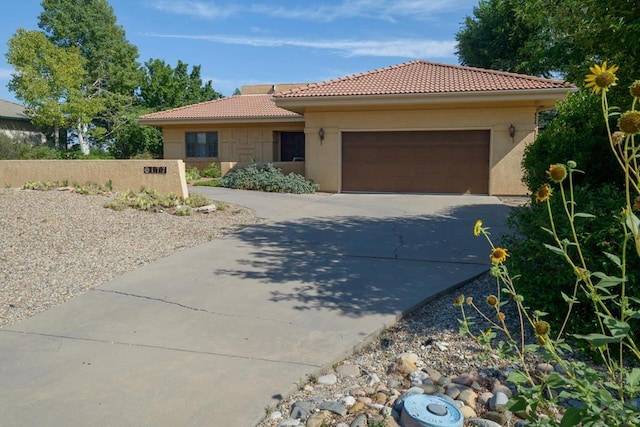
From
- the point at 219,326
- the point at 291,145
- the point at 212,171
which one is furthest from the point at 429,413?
the point at 291,145

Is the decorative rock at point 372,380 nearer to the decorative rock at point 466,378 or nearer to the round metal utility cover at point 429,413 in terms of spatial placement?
the round metal utility cover at point 429,413

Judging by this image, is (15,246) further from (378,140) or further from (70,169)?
(378,140)

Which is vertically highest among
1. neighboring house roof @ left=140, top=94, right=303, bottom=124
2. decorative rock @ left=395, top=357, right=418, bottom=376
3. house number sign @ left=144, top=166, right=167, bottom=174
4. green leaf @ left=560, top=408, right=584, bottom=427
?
neighboring house roof @ left=140, top=94, right=303, bottom=124

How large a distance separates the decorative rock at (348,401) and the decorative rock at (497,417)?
Answer: 0.89 m

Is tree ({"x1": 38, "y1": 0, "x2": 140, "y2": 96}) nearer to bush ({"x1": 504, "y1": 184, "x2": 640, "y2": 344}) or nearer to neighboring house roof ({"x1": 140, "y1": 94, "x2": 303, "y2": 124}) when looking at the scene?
neighboring house roof ({"x1": 140, "y1": 94, "x2": 303, "y2": 124})

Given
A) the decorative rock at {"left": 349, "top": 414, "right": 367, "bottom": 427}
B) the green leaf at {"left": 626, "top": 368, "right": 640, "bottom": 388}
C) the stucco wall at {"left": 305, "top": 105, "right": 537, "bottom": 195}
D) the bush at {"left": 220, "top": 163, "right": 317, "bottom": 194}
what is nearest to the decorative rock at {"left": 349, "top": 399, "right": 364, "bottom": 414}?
the decorative rock at {"left": 349, "top": 414, "right": 367, "bottom": 427}

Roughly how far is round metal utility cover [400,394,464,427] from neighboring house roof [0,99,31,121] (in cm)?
3884

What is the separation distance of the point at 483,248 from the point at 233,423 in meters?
5.77

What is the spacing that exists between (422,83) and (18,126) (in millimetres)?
32305

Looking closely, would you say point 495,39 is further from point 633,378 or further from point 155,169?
point 633,378

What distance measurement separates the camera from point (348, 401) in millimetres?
3547

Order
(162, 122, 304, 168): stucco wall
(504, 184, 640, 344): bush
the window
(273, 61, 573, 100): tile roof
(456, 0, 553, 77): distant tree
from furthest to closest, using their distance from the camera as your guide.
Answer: (456, 0, 553, 77): distant tree, the window, (162, 122, 304, 168): stucco wall, (273, 61, 573, 100): tile roof, (504, 184, 640, 344): bush

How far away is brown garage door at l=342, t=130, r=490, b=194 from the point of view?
1689cm

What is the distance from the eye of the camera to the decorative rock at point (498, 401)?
339 cm
